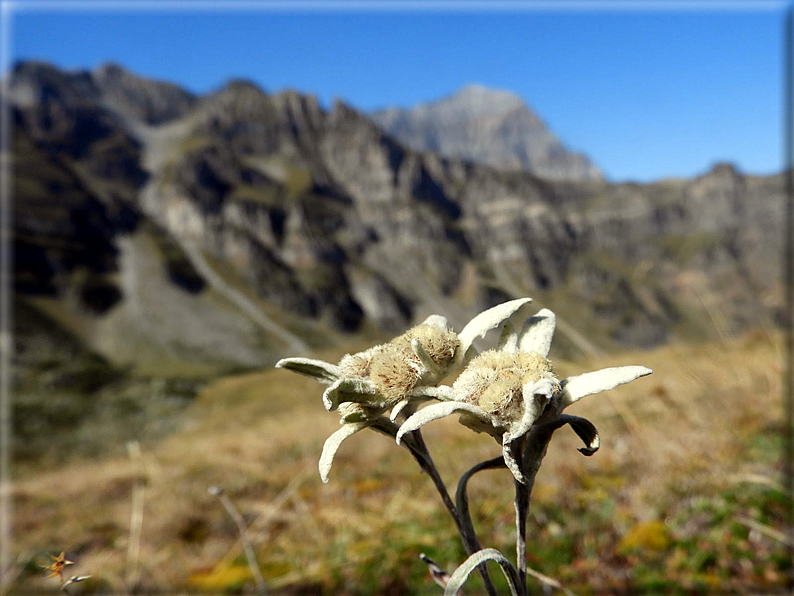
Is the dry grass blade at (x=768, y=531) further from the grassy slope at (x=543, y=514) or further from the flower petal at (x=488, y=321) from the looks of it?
the flower petal at (x=488, y=321)

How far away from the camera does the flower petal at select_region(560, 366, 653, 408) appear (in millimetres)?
1220

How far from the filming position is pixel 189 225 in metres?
198

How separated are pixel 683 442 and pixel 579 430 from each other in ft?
13.7

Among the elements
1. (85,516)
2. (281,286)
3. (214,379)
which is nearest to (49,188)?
(281,286)

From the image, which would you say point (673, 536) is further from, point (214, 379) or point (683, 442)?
point (214, 379)

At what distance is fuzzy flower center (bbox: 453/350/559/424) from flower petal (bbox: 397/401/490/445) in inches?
1.3

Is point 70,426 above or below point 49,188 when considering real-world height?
below

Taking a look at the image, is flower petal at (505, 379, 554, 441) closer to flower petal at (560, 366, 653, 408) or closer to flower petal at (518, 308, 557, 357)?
flower petal at (560, 366, 653, 408)

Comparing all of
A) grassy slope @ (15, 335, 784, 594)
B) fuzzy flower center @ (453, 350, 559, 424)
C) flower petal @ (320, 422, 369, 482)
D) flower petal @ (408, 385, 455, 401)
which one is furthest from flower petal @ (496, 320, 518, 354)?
grassy slope @ (15, 335, 784, 594)

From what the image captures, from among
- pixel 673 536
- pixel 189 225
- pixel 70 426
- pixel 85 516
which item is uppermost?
pixel 189 225

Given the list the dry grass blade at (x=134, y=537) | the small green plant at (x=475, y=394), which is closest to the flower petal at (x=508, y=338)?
the small green plant at (x=475, y=394)

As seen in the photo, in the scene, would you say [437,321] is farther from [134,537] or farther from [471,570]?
[134,537]

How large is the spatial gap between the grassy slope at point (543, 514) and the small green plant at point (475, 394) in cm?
211

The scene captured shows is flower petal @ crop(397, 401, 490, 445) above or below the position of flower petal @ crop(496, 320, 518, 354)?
below
